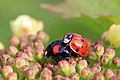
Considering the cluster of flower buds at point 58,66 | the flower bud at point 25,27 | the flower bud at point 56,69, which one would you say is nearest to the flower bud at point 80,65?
the cluster of flower buds at point 58,66

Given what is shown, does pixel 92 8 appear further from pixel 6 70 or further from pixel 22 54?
pixel 6 70

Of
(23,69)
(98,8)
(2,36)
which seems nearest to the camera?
(23,69)

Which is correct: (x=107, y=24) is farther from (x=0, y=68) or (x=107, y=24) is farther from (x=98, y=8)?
(x=0, y=68)

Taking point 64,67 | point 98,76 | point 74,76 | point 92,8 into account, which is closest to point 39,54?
point 64,67

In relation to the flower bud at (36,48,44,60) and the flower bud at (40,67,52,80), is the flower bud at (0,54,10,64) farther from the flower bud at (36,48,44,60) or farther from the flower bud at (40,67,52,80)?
the flower bud at (40,67,52,80)

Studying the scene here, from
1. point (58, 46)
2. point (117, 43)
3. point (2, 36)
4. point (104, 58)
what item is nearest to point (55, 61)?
point (58, 46)
